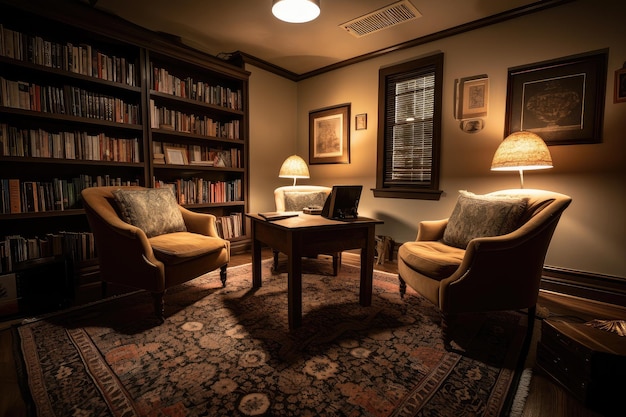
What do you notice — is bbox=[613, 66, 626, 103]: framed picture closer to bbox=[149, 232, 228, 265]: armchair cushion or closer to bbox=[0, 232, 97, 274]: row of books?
bbox=[149, 232, 228, 265]: armchair cushion

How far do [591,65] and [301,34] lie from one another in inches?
104

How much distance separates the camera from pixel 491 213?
1.98 meters

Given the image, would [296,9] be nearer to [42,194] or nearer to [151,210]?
[151,210]

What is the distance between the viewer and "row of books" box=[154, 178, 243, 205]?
10.6 ft

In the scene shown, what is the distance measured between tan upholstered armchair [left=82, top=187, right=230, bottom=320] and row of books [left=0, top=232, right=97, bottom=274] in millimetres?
458

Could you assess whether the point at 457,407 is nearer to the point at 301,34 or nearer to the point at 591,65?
the point at 591,65

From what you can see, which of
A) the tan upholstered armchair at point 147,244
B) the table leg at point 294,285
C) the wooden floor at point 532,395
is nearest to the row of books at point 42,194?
the tan upholstered armchair at point 147,244

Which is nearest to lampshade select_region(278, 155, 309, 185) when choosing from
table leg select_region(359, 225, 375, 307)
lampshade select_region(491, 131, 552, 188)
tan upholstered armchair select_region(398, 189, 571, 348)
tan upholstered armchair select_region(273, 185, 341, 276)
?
tan upholstered armchair select_region(273, 185, 341, 276)

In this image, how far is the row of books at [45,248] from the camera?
2211 millimetres

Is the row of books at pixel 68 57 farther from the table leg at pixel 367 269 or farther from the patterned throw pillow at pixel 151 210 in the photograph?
the table leg at pixel 367 269

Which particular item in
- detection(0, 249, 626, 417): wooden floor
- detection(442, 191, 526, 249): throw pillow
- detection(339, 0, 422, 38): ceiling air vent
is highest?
detection(339, 0, 422, 38): ceiling air vent

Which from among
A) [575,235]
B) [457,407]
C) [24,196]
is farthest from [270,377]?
[575,235]

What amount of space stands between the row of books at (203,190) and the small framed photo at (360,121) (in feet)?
5.62

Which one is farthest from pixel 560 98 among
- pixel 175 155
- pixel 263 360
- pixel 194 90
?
pixel 175 155
